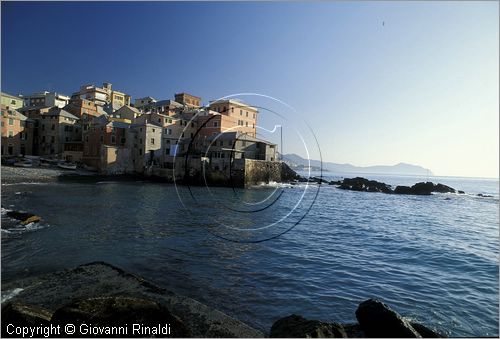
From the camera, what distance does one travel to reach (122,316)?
7191 mm

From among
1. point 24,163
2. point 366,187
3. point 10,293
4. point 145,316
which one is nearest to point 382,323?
point 145,316

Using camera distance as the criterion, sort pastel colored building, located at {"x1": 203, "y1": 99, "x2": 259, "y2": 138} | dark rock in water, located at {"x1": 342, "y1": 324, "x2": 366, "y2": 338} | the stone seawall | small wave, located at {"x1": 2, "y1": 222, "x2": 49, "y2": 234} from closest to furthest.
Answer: dark rock in water, located at {"x1": 342, "y1": 324, "x2": 366, "y2": 338} → small wave, located at {"x1": 2, "y1": 222, "x2": 49, "y2": 234} → the stone seawall → pastel colored building, located at {"x1": 203, "y1": 99, "x2": 259, "y2": 138}

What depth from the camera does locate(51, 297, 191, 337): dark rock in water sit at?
6.97 m

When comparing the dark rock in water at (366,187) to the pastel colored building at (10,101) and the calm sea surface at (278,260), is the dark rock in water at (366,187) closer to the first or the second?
the calm sea surface at (278,260)

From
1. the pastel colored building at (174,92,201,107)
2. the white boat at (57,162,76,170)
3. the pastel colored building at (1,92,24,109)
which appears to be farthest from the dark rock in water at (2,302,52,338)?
the pastel colored building at (1,92,24,109)

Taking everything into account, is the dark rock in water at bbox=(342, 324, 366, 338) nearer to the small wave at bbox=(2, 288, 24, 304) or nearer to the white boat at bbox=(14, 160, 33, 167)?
the small wave at bbox=(2, 288, 24, 304)

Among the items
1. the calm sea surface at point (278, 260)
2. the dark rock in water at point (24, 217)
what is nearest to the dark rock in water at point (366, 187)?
the calm sea surface at point (278, 260)

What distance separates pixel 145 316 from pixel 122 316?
0.56 metres

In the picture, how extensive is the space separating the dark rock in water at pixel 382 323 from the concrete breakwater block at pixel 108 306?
3.03 metres

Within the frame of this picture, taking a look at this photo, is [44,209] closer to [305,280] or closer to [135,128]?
[305,280]

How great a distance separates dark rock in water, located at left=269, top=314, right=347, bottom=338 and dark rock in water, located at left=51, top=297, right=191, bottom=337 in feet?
7.90

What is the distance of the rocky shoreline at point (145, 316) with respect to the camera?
22.9 ft

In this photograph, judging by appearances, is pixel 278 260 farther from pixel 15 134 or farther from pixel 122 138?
pixel 15 134

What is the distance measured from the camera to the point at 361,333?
8.26m
